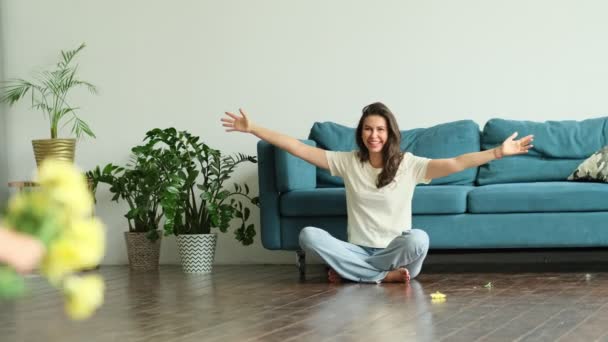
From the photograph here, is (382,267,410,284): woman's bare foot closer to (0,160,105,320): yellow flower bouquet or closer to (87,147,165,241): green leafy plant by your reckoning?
(87,147,165,241): green leafy plant

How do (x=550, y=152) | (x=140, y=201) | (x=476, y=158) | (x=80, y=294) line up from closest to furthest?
(x=80, y=294) < (x=476, y=158) < (x=550, y=152) < (x=140, y=201)

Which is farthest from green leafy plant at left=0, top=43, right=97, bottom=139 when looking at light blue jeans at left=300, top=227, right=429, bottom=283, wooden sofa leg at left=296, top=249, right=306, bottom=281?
light blue jeans at left=300, top=227, right=429, bottom=283

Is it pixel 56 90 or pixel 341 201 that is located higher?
pixel 56 90

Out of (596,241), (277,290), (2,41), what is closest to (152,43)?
(2,41)

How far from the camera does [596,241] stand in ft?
13.6

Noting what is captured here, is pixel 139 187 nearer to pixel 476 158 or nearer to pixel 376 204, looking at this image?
pixel 376 204

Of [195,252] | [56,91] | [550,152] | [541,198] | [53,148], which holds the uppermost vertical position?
[56,91]

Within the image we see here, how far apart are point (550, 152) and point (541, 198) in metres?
0.60

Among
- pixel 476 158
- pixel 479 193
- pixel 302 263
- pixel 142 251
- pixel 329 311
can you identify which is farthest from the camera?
pixel 142 251

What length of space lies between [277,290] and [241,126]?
752 millimetres

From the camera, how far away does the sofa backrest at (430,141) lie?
15.8 ft

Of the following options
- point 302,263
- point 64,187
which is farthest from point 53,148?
point 64,187

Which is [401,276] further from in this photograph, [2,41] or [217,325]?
[2,41]

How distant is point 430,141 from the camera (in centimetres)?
486
